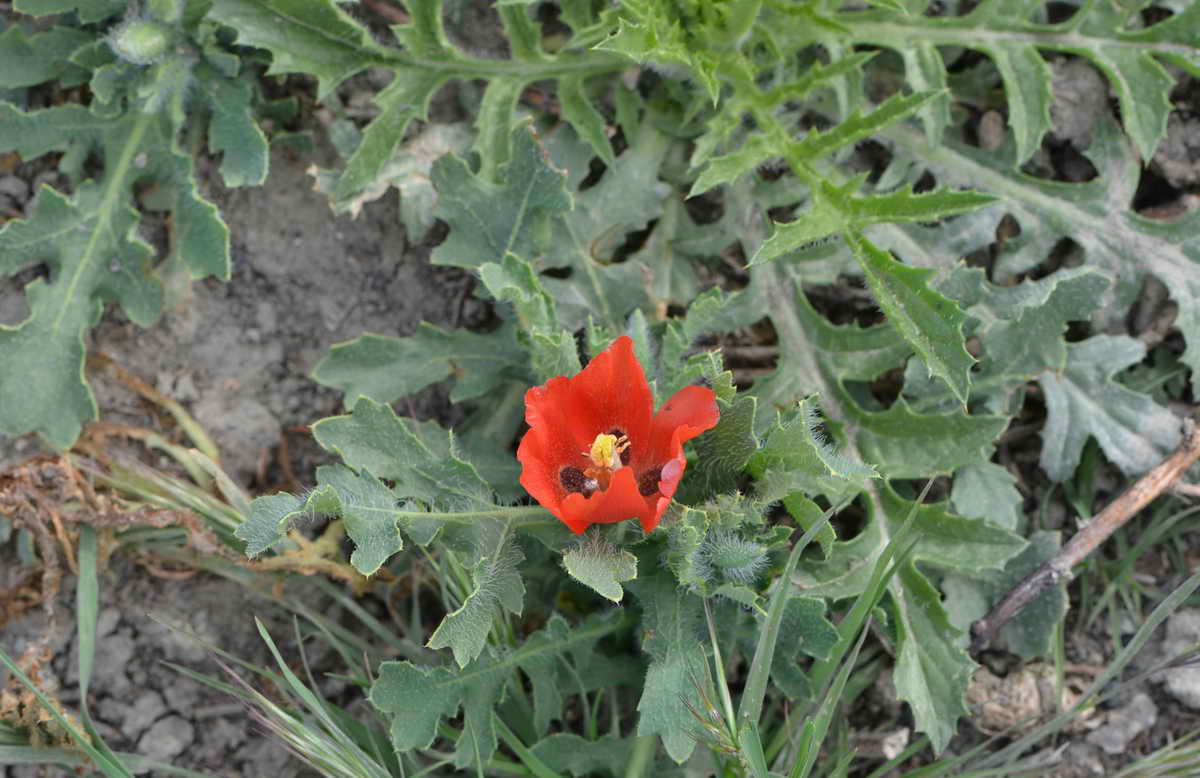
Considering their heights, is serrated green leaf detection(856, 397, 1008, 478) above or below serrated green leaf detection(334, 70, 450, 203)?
below

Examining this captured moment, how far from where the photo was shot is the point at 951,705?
2.81 m

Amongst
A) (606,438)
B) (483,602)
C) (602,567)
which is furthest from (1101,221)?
(483,602)

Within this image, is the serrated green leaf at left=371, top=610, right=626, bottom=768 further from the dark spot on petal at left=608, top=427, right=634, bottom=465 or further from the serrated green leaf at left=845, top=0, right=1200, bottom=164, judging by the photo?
the serrated green leaf at left=845, top=0, right=1200, bottom=164

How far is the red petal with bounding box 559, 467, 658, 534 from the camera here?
89.2 inches

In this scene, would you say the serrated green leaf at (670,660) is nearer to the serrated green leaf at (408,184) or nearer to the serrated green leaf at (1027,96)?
the serrated green leaf at (408,184)

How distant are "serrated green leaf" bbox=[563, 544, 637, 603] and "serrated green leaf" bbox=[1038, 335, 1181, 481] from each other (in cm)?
145

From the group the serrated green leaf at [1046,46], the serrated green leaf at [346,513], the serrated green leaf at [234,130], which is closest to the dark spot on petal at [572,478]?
the serrated green leaf at [346,513]

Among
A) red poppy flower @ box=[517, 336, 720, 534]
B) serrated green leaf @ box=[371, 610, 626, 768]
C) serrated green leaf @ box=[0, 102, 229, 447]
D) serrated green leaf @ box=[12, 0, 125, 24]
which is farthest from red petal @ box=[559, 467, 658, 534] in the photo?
serrated green leaf @ box=[12, 0, 125, 24]

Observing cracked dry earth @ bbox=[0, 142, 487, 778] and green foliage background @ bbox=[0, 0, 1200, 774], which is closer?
green foliage background @ bbox=[0, 0, 1200, 774]

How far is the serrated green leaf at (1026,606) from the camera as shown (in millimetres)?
3043

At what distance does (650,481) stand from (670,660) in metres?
0.41

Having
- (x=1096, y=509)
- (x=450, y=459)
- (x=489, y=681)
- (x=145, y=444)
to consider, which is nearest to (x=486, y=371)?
(x=450, y=459)

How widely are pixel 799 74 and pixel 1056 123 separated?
0.79m

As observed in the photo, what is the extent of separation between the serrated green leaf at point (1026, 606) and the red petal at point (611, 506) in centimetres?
109
